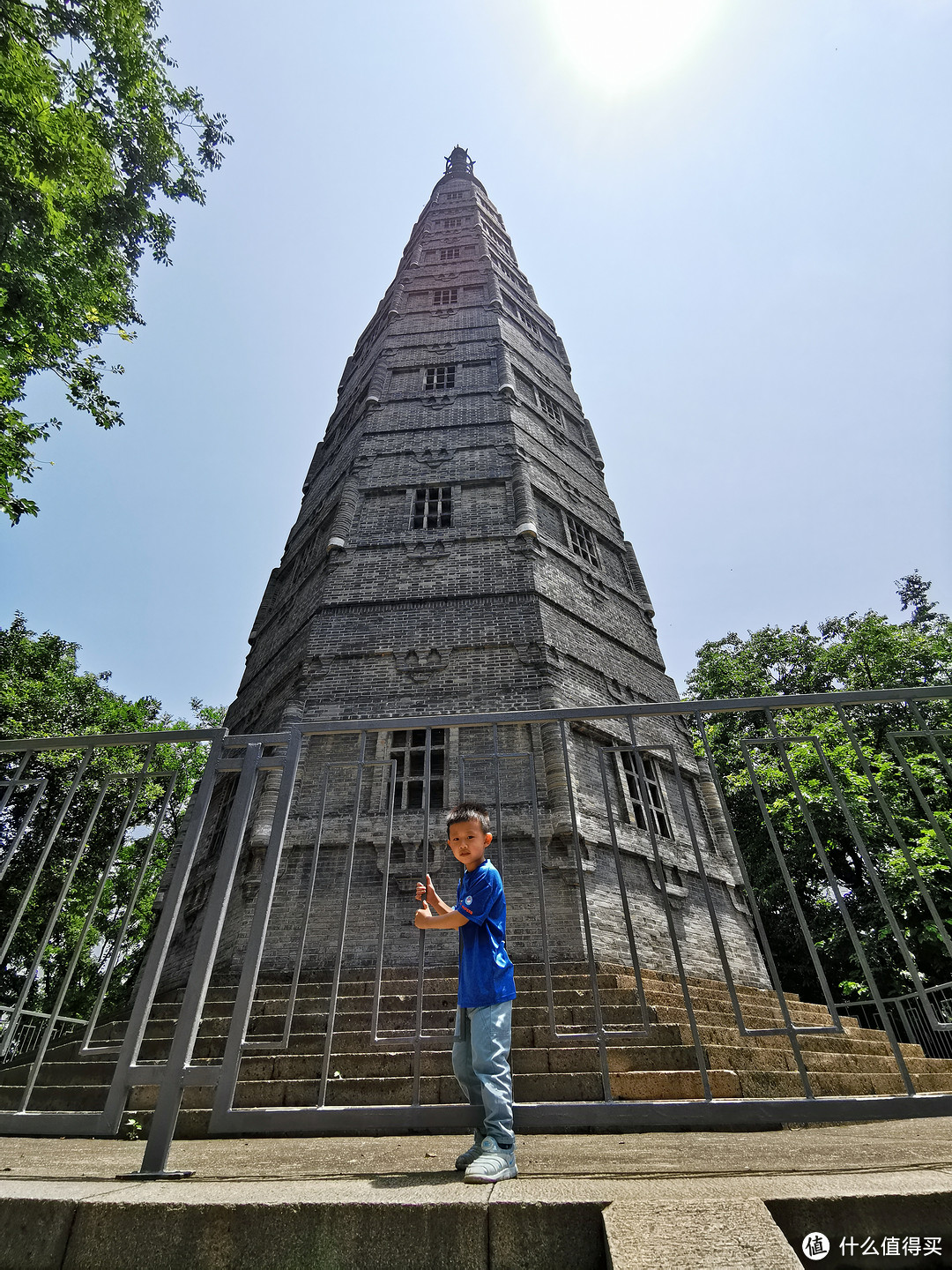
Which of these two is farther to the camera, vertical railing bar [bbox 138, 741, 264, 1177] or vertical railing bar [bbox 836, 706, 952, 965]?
vertical railing bar [bbox 836, 706, 952, 965]

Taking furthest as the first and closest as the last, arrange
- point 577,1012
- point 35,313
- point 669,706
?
1. point 35,313
2. point 577,1012
3. point 669,706

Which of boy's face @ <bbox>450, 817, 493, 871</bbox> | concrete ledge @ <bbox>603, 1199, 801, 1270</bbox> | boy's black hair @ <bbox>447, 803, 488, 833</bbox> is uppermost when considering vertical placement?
boy's black hair @ <bbox>447, 803, 488, 833</bbox>

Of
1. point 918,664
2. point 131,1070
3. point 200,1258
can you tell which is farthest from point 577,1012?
point 918,664

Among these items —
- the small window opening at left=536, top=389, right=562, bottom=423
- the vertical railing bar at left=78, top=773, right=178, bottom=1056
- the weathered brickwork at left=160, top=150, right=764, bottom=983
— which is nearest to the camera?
the vertical railing bar at left=78, top=773, right=178, bottom=1056

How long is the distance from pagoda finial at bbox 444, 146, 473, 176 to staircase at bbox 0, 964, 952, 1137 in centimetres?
3282

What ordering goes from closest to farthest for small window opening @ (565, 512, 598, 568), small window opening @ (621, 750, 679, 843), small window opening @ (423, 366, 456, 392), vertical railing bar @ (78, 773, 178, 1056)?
vertical railing bar @ (78, 773, 178, 1056)
small window opening @ (621, 750, 679, 843)
small window opening @ (565, 512, 598, 568)
small window opening @ (423, 366, 456, 392)

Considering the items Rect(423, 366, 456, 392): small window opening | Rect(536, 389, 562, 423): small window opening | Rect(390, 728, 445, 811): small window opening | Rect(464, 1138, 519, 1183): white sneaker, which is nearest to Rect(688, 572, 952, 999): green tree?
Rect(390, 728, 445, 811): small window opening

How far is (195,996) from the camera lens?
8.15ft

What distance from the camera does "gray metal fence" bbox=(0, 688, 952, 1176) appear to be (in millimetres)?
2428

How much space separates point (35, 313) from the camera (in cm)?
876

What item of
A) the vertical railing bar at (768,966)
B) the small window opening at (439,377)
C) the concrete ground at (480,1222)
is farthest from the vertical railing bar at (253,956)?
the small window opening at (439,377)

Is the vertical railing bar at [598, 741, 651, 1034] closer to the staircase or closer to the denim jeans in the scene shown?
the denim jeans

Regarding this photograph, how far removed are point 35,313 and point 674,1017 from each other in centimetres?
1144

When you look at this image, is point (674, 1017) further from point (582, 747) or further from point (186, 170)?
point (186, 170)
